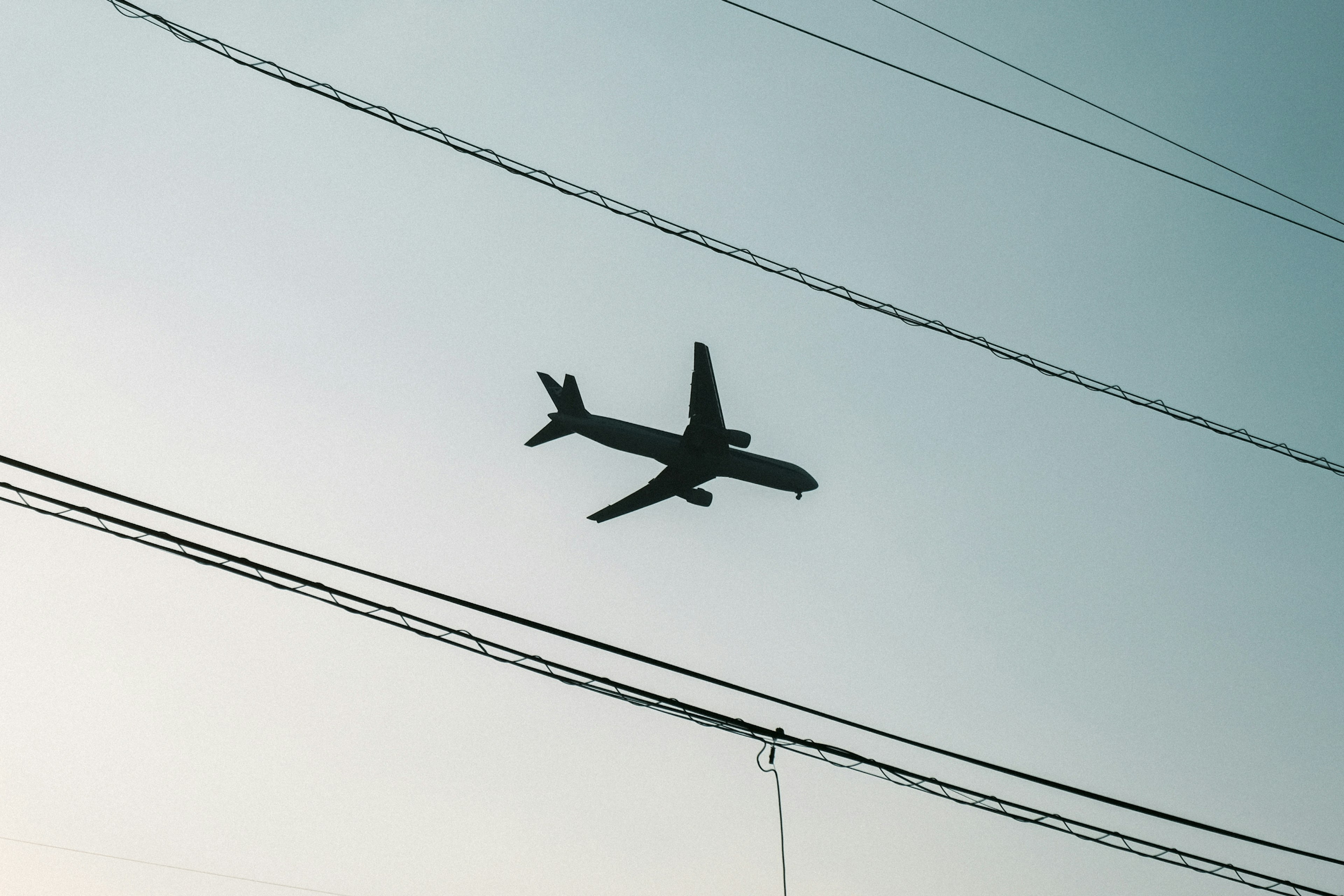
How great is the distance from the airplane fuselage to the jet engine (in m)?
1.54

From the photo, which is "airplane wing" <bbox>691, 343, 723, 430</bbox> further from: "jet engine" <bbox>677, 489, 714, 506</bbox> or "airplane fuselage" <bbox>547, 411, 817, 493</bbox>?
"jet engine" <bbox>677, 489, 714, 506</bbox>

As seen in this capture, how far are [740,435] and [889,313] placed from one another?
19.1 m

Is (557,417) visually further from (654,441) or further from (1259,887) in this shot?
(1259,887)

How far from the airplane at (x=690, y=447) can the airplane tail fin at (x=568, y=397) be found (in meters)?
0.03

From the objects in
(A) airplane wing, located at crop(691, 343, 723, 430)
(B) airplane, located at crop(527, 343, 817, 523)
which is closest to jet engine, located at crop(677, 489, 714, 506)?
(B) airplane, located at crop(527, 343, 817, 523)

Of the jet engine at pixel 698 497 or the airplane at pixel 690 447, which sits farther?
the jet engine at pixel 698 497

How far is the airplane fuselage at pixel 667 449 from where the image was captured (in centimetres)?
3419

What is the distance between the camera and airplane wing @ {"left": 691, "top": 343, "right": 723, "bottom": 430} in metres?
32.9

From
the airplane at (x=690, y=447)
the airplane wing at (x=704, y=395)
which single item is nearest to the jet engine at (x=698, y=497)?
the airplane at (x=690, y=447)

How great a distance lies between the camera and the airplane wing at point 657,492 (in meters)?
35.7

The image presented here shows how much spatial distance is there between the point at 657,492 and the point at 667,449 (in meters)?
3.01

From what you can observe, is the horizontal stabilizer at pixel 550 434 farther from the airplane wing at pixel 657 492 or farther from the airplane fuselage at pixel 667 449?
the airplane wing at pixel 657 492

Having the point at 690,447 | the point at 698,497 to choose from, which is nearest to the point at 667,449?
the point at 690,447

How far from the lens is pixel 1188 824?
1050 cm
